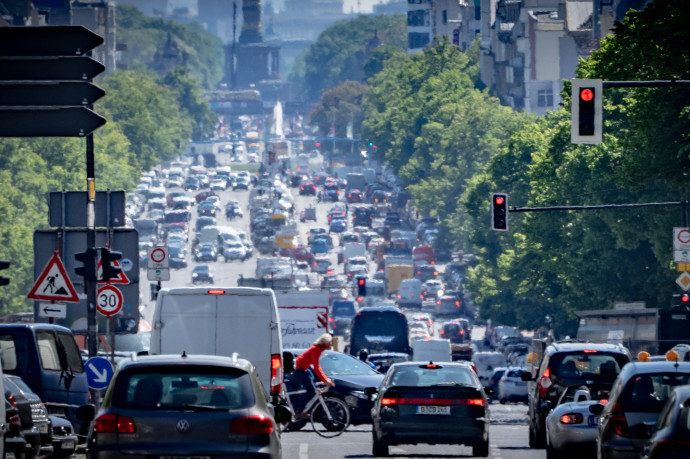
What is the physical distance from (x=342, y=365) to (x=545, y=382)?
8951mm

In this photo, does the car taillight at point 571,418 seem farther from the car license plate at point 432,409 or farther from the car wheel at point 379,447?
the car wheel at point 379,447

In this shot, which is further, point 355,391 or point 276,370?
point 355,391

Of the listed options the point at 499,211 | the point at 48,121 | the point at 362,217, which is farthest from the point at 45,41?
the point at 362,217

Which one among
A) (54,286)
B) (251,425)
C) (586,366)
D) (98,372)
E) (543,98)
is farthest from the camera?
(543,98)

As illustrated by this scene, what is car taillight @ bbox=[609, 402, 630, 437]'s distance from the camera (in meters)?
17.9

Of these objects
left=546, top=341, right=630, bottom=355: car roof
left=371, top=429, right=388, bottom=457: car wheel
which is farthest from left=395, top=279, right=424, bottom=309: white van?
left=371, top=429, right=388, bottom=457: car wheel

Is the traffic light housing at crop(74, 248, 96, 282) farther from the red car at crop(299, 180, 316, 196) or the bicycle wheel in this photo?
the red car at crop(299, 180, 316, 196)

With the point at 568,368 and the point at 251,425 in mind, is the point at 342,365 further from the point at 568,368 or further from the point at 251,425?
the point at 251,425

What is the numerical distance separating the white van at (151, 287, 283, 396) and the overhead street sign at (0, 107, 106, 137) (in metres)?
2.67

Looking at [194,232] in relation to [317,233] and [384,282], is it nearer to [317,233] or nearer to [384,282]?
[317,233]

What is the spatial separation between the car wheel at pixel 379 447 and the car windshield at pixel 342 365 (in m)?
8.83

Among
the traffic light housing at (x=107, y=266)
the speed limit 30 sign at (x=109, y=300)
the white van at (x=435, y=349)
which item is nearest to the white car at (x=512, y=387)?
the white van at (x=435, y=349)

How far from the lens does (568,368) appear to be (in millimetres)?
25766

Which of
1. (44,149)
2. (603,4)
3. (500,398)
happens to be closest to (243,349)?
(500,398)
